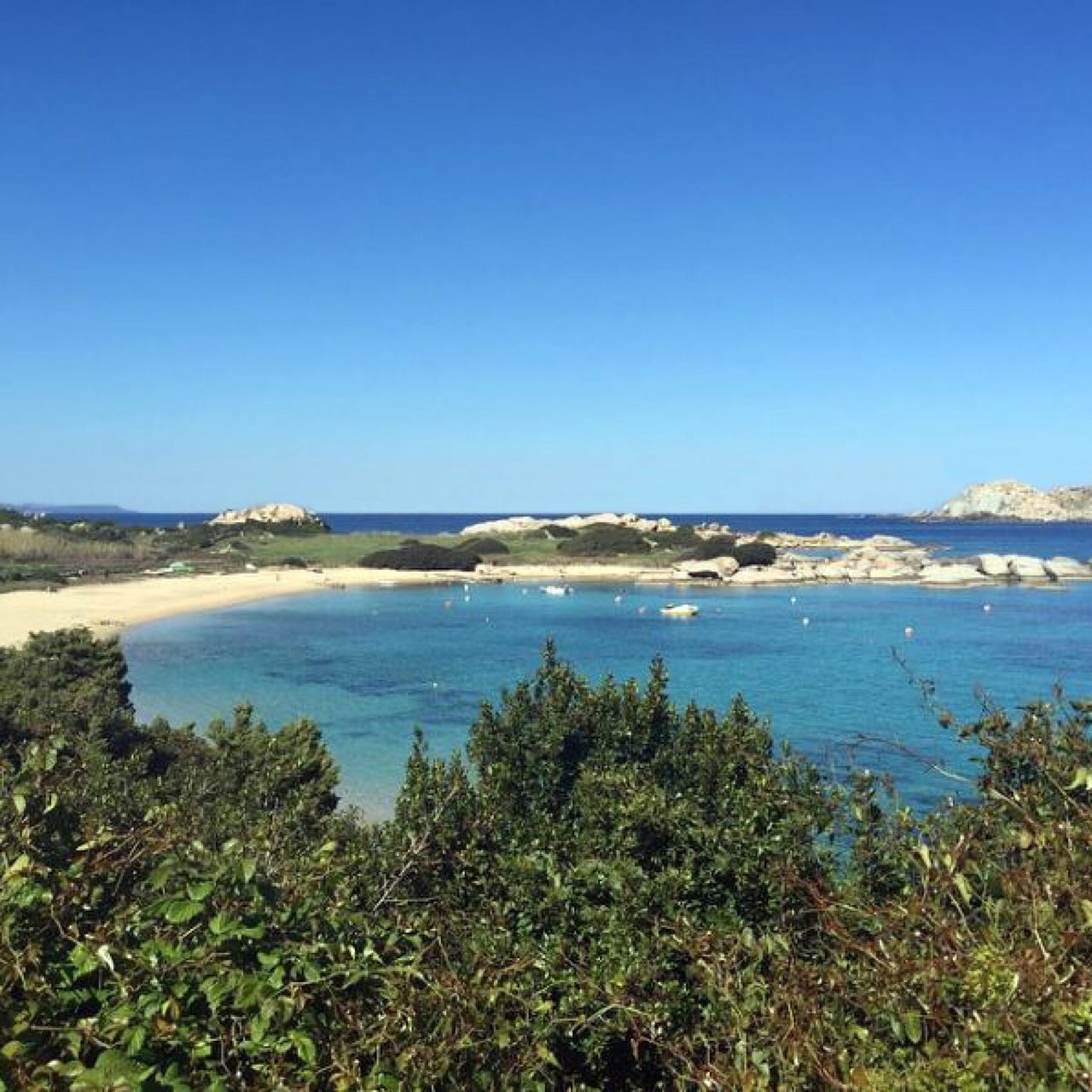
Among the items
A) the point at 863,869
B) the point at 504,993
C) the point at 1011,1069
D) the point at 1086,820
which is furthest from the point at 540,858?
the point at 1011,1069

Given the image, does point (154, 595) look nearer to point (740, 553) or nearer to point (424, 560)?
point (424, 560)

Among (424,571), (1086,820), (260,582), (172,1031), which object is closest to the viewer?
(172,1031)

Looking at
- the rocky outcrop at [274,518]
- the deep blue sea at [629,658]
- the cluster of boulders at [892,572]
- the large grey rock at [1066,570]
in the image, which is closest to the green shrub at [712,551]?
the cluster of boulders at [892,572]

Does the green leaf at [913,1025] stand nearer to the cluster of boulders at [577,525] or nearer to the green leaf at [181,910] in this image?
the green leaf at [181,910]

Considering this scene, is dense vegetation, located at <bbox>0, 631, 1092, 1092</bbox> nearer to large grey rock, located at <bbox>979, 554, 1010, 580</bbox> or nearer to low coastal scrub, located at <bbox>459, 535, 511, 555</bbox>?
large grey rock, located at <bbox>979, 554, 1010, 580</bbox>

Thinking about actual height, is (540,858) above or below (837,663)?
above

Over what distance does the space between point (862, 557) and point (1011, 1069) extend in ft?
350

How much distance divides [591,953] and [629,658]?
148ft

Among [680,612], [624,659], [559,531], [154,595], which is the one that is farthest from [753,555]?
[154,595]

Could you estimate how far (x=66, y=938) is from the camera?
4500 millimetres

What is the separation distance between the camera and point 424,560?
339 ft

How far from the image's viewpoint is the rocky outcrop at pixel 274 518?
5689 inches

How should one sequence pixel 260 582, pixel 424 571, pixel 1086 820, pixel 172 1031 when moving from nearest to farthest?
pixel 172 1031
pixel 1086 820
pixel 260 582
pixel 424 571

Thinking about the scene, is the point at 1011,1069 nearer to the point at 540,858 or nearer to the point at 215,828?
the point at 540,858
